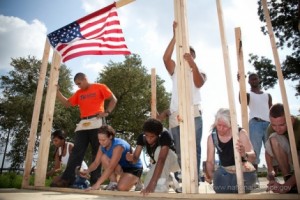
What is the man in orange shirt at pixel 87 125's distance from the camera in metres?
4.77

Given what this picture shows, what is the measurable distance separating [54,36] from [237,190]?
4377mm

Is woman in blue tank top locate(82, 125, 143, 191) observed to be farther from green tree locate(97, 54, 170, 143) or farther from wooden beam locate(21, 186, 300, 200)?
green tree locate(97, 54, 170, 143)

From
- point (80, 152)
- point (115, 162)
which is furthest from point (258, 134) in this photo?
point (80, 152)

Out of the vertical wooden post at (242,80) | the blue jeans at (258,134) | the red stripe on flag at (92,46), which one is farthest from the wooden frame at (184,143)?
the blue jeans at (258,134)

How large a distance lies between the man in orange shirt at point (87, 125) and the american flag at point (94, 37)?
0.53 metres

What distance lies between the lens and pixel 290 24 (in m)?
13.4

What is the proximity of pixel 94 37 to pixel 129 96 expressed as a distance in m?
15.7

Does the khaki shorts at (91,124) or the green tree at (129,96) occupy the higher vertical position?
the green tree at (129,96)

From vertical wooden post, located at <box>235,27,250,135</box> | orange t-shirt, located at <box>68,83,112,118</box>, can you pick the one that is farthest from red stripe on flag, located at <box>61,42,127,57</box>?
vertical wooden post, located at <box>235,27,250,135</box>

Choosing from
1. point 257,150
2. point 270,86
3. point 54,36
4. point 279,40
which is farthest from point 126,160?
point 279,40

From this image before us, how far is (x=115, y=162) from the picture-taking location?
400 cm

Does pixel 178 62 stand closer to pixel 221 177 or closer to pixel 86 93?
pixel 221 177

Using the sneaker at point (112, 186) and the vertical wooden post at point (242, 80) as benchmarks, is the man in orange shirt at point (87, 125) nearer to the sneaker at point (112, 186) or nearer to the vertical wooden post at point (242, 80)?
the sneaker at point (112, 186)

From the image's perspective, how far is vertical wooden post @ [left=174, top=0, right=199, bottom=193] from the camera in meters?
3.27
